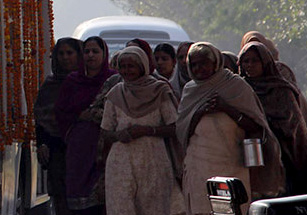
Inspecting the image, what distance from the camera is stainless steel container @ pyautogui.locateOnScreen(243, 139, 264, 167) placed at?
7234mm

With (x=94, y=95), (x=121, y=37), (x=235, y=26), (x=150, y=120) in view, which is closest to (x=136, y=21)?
(x=121, y=37)

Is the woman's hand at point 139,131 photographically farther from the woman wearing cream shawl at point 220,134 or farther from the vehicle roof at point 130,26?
the vehicle roof at point 130,26

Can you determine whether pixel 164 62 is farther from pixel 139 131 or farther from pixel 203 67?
pixel 203 67

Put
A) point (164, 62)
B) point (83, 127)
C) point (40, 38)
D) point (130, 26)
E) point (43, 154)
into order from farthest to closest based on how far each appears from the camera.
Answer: point (130, 26) → point (40, 38) → point (164, 62) → point (43, 154) → point (83, 127)

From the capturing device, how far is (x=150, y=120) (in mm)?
8320

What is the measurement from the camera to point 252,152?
7.22m

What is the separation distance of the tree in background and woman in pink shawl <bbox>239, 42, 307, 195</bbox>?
2245 centimetres

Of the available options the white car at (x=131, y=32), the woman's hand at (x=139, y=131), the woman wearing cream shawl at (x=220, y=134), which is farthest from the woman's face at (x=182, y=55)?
the white car at (x=131, y=32)

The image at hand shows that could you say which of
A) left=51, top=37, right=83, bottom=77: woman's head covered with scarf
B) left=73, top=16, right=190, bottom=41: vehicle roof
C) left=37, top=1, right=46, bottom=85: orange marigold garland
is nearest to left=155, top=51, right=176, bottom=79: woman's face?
left=51, top=37, right=83, bottom=77: woman's head covered with scarf

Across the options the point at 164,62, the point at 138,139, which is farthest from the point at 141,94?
the point at 164,62

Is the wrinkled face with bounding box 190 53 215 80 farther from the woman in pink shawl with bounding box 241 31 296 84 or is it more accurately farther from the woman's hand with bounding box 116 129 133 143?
the woman in pink shawl with bounding box 241 31 296 84

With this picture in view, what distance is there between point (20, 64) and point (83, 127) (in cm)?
132

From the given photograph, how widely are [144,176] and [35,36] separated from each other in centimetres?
357

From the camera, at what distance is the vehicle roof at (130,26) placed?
1733 cm
